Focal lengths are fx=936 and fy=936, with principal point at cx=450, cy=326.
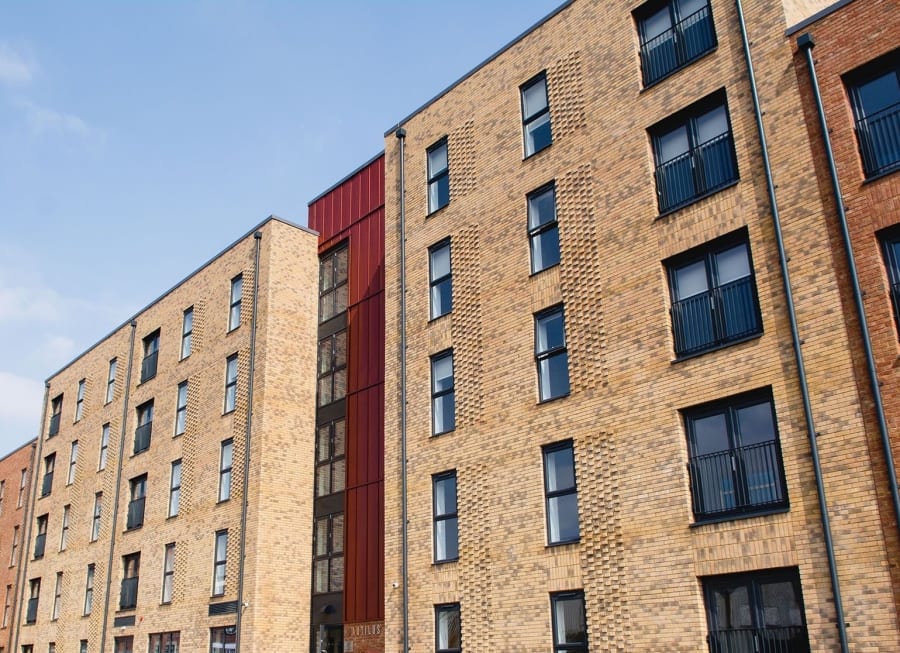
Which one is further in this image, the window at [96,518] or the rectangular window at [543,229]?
the window at [96,518]

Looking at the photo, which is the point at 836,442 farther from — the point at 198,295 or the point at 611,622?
the point at 198,295

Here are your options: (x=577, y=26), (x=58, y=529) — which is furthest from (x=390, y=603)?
(x=58, y=529)

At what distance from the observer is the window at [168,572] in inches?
1103

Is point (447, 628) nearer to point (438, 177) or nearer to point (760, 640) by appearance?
point (760, 640)

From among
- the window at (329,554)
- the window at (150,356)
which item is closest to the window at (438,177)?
the window at (329,554)

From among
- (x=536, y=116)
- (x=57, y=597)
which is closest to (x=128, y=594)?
(x=57, y=597)

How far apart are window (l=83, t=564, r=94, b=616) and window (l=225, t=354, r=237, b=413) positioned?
962cm

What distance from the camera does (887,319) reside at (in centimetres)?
1342

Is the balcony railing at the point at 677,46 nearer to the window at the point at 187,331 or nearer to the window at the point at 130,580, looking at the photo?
the window at the point at 187,331

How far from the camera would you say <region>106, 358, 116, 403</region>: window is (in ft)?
116

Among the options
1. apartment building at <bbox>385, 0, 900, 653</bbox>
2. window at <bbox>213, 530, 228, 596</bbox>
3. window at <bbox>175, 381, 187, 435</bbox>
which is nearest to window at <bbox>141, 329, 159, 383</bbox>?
window at <bbox>175, 381, 187, 435</bbox>

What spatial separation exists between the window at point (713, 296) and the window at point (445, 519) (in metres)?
6.36

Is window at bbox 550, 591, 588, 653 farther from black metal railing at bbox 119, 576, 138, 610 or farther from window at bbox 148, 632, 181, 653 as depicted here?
black metal railing at bbox 119, 576, 138, 610

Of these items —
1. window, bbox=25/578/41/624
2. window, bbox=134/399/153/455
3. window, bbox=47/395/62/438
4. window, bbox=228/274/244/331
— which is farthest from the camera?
window, bbox=47/395/62/438
